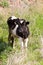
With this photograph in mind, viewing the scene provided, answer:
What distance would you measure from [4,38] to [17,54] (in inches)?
75.2

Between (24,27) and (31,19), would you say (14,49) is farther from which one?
(31,19)

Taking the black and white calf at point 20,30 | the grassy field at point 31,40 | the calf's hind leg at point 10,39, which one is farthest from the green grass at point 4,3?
the black and white calf at point 20,30

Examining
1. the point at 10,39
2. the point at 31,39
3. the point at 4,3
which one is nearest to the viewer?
the point at 10,39

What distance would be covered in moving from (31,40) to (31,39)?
115 millimetres

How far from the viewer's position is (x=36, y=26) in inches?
473

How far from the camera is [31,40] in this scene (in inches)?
414

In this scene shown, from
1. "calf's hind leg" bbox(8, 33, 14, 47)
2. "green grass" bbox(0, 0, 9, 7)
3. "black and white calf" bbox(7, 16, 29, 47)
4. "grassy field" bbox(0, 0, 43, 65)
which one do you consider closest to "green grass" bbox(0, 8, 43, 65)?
"grassy field" bbox(0, 0, 43, 65)

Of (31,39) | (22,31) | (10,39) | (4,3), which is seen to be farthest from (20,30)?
(4,3)

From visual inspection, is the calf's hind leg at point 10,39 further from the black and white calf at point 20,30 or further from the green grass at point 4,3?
the green grass at point 4,3

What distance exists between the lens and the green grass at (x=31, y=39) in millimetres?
9320

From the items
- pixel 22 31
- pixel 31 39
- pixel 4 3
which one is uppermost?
pixel 22 31

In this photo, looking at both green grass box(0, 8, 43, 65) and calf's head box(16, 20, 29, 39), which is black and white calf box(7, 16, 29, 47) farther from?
green grass box(0, 8, 43, 65)

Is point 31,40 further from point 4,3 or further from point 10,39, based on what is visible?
point 4,3

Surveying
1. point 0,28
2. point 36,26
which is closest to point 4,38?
point 0,28
